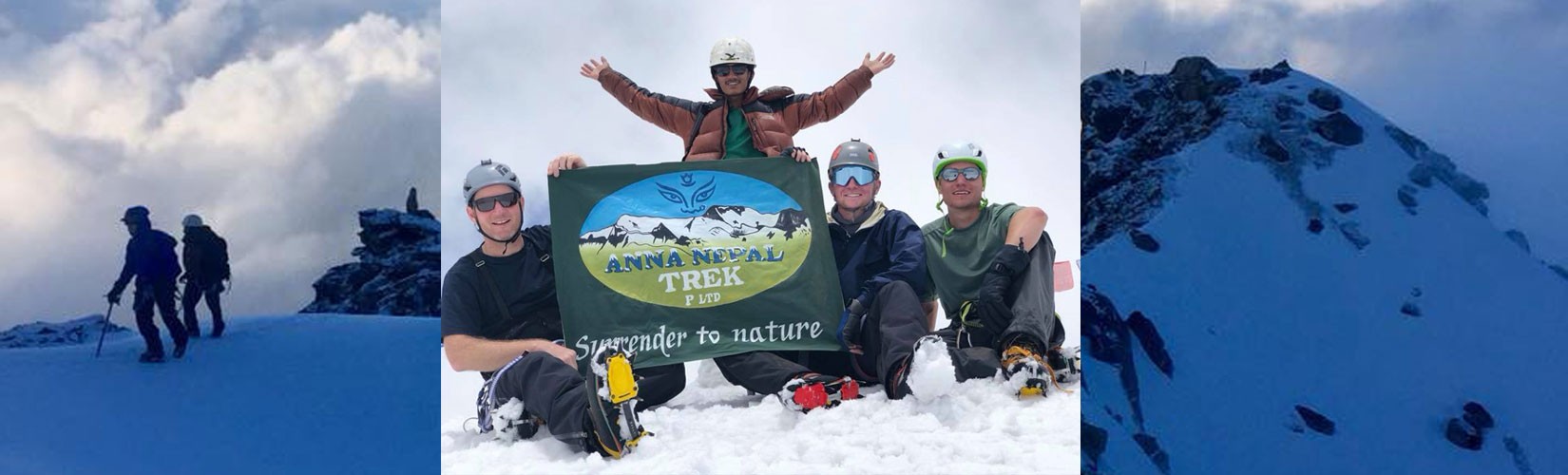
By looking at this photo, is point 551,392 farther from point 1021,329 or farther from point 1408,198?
point 1408,198

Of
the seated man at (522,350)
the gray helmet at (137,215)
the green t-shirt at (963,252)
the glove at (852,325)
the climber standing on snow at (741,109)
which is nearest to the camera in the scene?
the gray helmet at (137,215)

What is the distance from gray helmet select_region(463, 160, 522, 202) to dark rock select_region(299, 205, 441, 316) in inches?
30.4

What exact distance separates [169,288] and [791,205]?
274 centimetres

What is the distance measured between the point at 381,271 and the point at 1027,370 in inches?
104

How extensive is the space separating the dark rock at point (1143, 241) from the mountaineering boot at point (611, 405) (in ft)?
5.94

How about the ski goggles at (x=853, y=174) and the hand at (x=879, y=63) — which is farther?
the hand at (x=879, y=63)

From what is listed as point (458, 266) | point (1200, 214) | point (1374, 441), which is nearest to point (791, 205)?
point (458, 266)

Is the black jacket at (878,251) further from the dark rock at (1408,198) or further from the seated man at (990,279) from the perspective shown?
the dark rock at (1408,198)

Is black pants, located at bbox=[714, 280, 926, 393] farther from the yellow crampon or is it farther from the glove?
the yellow crampon

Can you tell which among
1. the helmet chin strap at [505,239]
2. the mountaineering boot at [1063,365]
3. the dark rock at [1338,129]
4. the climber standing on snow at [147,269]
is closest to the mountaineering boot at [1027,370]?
the mountaineering boot at [1063,365]

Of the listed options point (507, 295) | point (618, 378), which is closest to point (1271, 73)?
point (618, 378)

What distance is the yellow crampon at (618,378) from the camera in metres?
4.29

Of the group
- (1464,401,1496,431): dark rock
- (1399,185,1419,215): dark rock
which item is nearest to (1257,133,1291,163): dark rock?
(1399,185,1419,215): dark rock

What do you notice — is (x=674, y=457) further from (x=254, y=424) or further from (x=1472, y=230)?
(x=1472, y=230)
